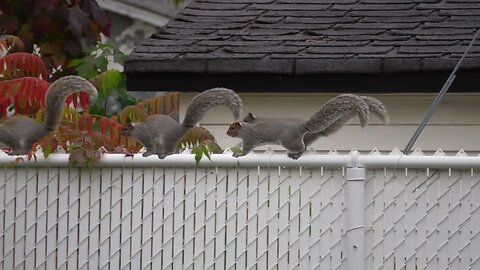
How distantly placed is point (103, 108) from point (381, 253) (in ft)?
11.9

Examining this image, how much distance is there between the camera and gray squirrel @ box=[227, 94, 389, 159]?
5.15 metres

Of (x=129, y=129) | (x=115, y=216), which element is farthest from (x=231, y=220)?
(x=129, y=129)

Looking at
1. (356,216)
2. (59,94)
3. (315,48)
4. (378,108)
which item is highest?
(315,48)

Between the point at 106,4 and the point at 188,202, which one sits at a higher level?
the point at 106,4

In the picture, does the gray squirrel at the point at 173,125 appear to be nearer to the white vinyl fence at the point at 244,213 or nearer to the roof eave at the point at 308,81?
the white vinyl fence at the point at 244,213

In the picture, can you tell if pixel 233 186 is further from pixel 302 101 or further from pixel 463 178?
pixel 302 101

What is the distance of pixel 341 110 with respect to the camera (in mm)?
5160

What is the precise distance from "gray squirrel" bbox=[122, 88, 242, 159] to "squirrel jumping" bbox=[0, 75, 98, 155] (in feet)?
0.97

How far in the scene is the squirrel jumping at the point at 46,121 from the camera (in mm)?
5355

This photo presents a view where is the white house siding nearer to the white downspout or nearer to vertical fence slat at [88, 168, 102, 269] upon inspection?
vertical fence slat at [88, 168, 102, 269]

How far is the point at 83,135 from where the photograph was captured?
532 cm

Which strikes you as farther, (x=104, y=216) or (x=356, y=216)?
(x=104, y=216)

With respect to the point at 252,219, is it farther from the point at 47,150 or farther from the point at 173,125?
the point at 47,150

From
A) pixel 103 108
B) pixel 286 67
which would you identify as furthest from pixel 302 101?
pixel 103 108
